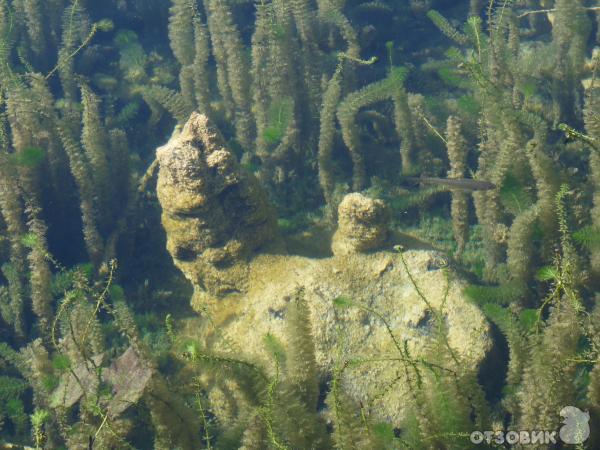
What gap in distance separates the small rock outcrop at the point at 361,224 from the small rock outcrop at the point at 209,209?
724mm

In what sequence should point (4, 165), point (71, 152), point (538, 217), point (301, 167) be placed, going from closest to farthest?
point (538, 217), point (4, 165), point (71, 152), point (301, 167)

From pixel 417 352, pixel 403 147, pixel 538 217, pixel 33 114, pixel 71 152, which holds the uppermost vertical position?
pixel 33 114

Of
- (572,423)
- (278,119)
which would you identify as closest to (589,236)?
(572,423)

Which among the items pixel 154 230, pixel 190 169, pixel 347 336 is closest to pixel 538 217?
pixel 347 336

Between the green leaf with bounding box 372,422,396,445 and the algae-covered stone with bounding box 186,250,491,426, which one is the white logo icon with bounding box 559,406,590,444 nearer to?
the algae-covered stone with bounding box 186,250,491,426

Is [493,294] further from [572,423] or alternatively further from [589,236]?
[572,423]

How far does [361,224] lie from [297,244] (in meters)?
0.95

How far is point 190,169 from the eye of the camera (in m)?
4.22

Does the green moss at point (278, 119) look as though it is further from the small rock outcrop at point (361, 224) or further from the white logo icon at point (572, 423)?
the white logo icon at point (572, 423)

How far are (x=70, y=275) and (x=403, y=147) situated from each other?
3.70 m

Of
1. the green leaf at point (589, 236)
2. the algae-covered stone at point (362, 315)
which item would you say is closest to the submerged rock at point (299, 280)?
the algae-covered stone at point (362, 315)

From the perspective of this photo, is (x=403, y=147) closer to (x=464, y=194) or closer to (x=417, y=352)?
(x=464, y=194)

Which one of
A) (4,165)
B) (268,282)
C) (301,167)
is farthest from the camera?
(301,167)

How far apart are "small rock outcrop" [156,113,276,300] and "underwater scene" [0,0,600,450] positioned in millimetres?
19
